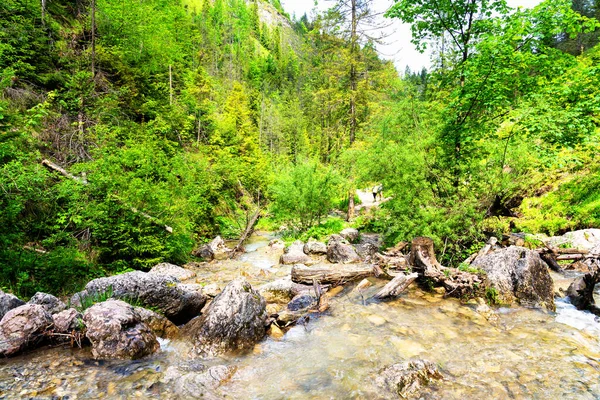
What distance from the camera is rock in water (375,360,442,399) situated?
154 inches

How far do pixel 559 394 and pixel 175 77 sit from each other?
28365 millimetres

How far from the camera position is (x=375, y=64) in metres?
19.2

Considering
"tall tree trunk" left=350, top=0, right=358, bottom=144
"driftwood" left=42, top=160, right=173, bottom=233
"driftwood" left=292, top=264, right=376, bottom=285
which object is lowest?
"driftwood" left=292, top=264, right=376, bottom=285

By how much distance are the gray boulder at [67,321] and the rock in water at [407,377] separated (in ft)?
15.7

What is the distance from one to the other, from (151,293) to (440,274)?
6.54m

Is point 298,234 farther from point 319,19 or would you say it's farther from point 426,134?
point 319,19

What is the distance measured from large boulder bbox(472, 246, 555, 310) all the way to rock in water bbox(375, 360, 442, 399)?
3.49m

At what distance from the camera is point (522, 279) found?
6.57 metres

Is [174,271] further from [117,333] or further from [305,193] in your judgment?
[305,193]

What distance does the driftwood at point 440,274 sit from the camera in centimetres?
680

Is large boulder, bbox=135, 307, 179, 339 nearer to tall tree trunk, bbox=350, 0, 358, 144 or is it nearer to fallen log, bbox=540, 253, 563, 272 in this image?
fallen log, bbox=540, 253, 563, 272

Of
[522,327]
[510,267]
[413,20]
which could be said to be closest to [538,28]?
[413,20]

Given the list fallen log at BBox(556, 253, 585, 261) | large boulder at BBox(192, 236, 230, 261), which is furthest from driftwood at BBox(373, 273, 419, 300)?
large boulder at BBox(192, 236, 230, 261)

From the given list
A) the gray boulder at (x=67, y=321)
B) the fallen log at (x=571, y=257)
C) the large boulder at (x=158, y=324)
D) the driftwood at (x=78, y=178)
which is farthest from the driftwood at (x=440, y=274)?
the driftwood at (x=78, y=178)
